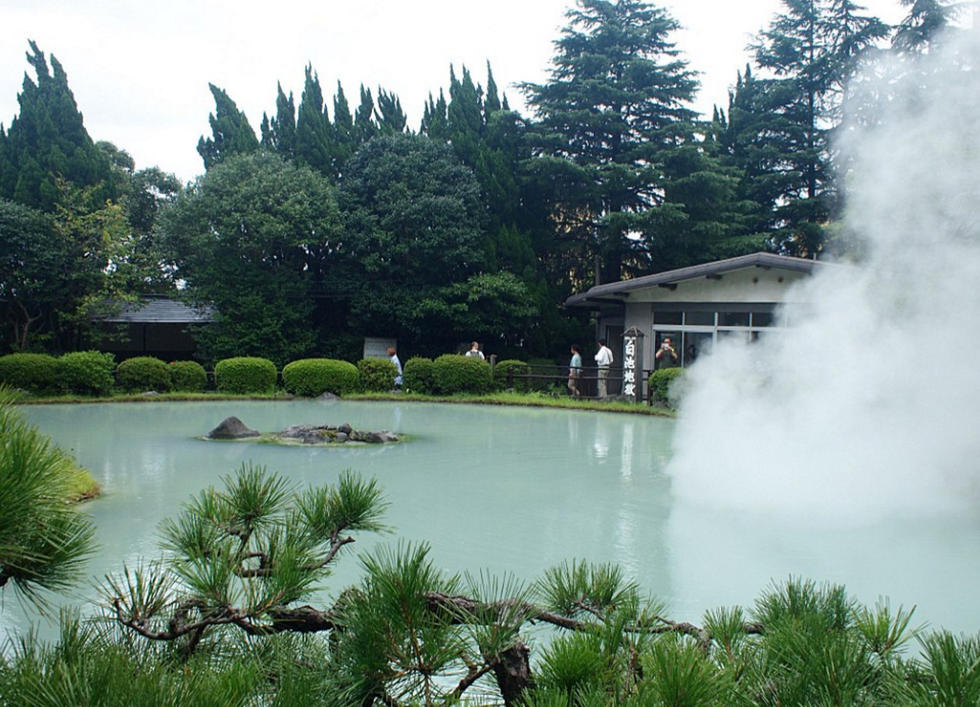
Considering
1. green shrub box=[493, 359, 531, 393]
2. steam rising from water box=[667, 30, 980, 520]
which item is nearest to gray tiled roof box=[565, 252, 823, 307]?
green shrub box=[493, 359, 531, 393]

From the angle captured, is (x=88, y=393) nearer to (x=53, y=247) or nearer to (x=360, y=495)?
(x=53, y=247)

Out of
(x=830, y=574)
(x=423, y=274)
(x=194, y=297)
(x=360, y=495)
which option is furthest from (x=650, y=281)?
(x=360, y=495)

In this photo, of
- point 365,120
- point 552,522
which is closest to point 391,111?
point 365,120

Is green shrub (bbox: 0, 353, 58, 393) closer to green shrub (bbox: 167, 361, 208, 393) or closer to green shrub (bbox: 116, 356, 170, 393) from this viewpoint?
green shrub (bbox: 116, 356, 170, 393)

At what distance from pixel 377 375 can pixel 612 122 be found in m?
12.7

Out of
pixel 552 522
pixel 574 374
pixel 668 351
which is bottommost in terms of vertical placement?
pixel 552 522

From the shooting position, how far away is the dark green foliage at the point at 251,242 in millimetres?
22812

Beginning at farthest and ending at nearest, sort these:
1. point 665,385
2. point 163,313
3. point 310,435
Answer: point 163,313 < point 665,385 < point 310,435

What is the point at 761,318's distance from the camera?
65.9 feet

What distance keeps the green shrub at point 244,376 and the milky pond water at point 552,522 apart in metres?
6.50

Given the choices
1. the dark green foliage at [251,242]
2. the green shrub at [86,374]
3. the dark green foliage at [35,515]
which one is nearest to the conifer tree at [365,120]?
the dark green foliage at [251,242]

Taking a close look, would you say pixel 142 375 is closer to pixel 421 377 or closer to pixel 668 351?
pixel 421 377

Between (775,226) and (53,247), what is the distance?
23657 millimetres

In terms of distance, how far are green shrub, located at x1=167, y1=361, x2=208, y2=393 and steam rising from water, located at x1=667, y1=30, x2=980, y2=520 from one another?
580 inches
